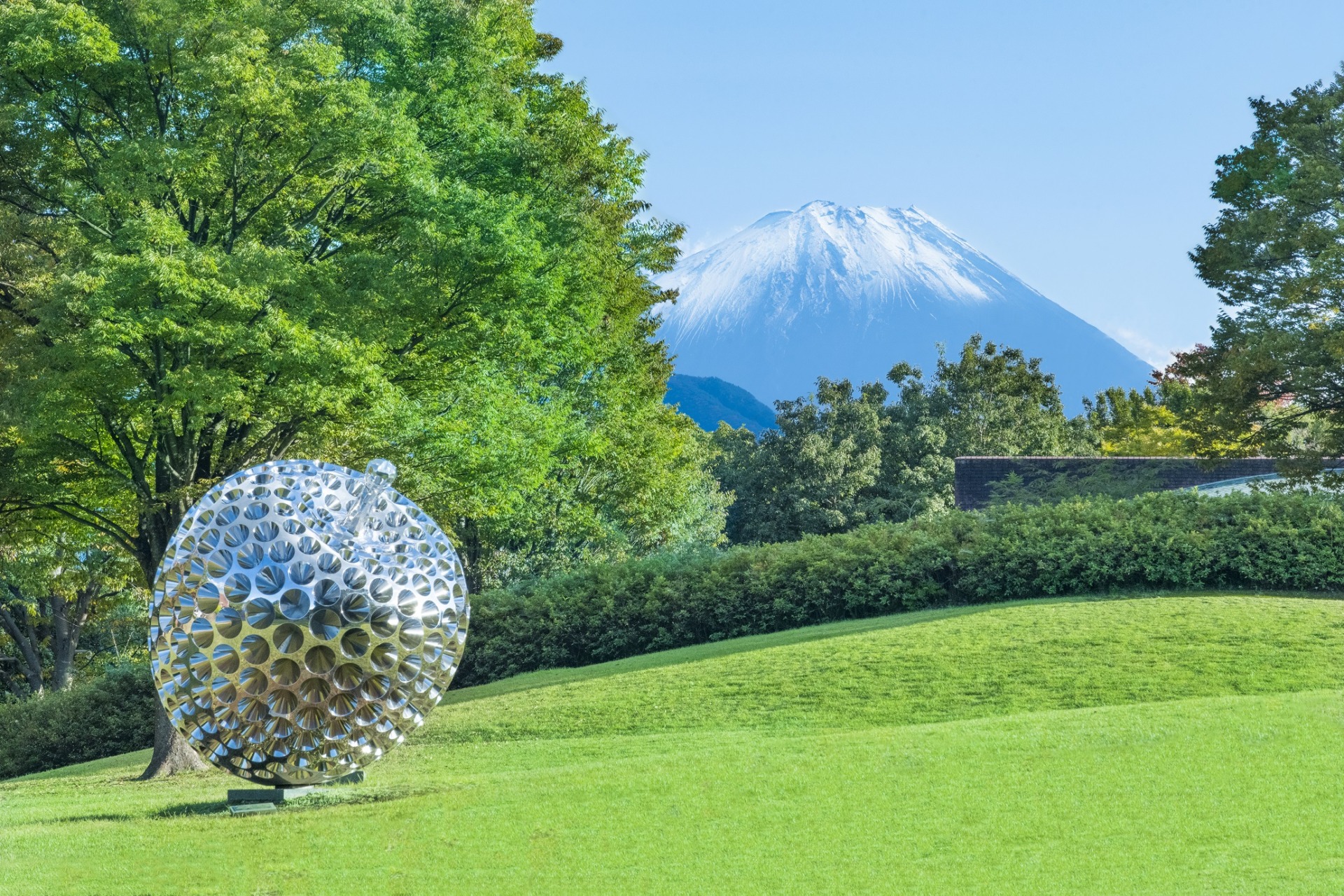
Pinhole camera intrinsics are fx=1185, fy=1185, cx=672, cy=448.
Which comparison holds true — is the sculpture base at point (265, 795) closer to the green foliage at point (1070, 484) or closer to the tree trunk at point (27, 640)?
the green foliage at point (1070, 484)

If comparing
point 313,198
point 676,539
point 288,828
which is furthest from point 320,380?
point 676,539

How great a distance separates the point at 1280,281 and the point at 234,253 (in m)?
18.7

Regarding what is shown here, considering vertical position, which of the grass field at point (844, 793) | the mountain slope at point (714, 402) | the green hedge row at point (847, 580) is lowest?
the grass field at point (844, 793)

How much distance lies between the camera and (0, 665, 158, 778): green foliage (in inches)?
834

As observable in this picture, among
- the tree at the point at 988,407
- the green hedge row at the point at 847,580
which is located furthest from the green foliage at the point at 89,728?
the tree at the point at 988,407

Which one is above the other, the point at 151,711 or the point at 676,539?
the point at 676,539

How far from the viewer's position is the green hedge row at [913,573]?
1908 cm

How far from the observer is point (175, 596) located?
9.42 meters

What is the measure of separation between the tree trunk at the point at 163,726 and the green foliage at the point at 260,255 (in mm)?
106

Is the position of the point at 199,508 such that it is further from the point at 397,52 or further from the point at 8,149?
the point at 397,52

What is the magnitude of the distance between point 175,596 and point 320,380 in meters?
5.29

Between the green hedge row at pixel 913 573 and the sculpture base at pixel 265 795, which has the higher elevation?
the green hedge row at pixel 913 573

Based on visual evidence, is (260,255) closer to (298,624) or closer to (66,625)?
(298,624)

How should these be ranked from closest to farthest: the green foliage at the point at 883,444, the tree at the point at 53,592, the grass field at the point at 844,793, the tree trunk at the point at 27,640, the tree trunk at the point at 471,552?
1. the grass field at the point at 844,793
2. the tree at the point at 53,592
3. the tree trunk at the point at 471,552
4. the tree trunk at the point at 27,640
5. the green foliage at the point at 883,444
